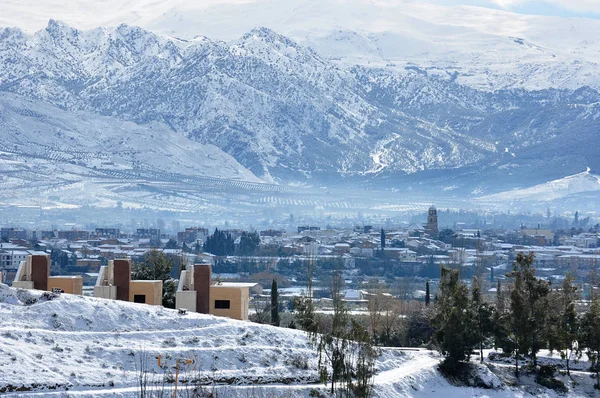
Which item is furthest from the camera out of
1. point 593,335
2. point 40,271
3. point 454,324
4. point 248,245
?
point 248,245

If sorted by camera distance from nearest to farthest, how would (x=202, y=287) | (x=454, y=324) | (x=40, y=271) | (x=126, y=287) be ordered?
(x=454, y=324) < (x=40, y=271) < (x=126, y=287) < (x=202, y=287)

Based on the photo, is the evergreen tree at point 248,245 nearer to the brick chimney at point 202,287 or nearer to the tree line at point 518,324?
the tree line at point 518,324

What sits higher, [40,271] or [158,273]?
[40,271]

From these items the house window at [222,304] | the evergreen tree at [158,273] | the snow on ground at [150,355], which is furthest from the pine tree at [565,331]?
Result: the evergreen tree at [158,273]

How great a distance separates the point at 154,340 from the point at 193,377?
3.96m

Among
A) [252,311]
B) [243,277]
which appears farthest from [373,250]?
[252,311]

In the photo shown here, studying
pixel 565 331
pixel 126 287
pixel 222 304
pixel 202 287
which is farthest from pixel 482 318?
pixel 126 287

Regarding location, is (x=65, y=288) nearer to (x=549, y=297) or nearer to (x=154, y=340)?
(x=154, y=340)

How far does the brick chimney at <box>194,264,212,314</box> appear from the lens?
66.5m

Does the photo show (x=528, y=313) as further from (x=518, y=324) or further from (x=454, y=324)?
(x=454, y=324)

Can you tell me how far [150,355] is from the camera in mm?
52188

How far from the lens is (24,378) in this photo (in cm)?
4725

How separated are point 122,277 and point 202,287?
3575 millimetres

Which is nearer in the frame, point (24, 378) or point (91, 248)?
point (24, 378)
